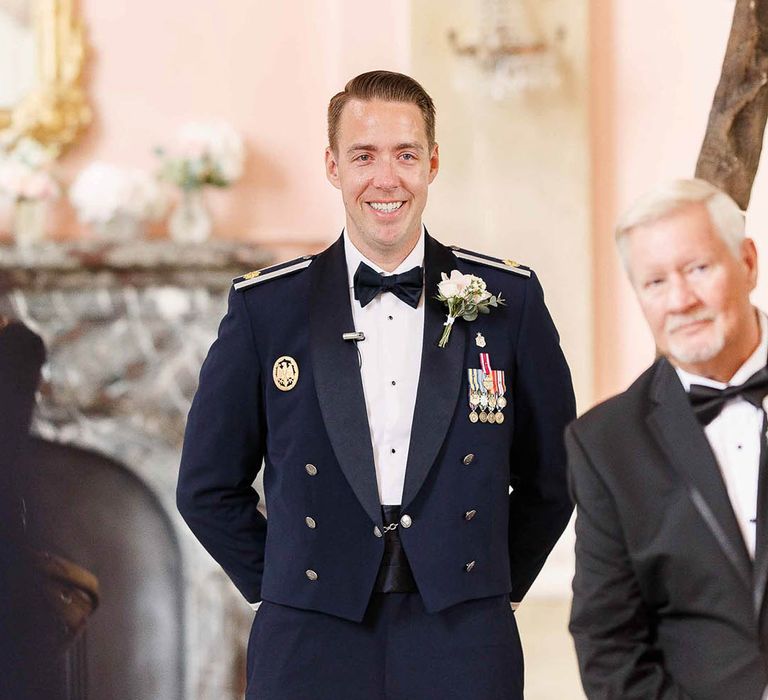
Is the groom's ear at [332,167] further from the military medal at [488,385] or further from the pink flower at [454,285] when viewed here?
the military medal at [488,385]

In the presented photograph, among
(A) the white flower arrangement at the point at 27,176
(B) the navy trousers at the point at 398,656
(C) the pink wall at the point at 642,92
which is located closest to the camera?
(B) the navy trousers at the point at 398,656

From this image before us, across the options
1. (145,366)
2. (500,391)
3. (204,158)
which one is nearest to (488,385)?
(500,391)

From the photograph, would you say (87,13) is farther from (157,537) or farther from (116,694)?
(116,694)

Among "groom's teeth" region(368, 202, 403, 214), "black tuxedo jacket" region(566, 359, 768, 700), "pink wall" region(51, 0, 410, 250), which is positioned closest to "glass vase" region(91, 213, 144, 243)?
"pink wall" region(51, 0, 410, 250)

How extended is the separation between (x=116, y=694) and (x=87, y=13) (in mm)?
2657

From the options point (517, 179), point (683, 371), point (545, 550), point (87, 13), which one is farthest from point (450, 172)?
point (683, 371)

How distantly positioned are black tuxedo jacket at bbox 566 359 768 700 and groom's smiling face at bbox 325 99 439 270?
611 mm

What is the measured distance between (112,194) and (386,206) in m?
2.94

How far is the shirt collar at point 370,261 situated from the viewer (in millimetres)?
2340

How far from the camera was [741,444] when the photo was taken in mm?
1740

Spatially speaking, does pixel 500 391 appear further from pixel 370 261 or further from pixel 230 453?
pixel 230 453

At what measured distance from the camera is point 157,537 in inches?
197

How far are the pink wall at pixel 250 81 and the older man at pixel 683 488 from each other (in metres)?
3.77

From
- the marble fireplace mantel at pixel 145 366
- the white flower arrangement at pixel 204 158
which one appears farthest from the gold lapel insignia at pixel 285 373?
the white flower arrangement at pixel 204 158
